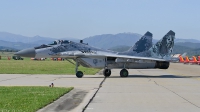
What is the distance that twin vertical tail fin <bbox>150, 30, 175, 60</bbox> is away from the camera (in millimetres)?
31156

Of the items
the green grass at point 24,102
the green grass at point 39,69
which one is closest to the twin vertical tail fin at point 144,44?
the green grass at point 39,69

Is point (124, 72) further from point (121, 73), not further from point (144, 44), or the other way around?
point (144, 44)

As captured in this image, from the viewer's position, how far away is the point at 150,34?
32.0m

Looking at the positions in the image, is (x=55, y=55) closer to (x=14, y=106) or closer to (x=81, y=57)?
(x=81, y=57)

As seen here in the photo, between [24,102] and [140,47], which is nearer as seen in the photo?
[24,102]

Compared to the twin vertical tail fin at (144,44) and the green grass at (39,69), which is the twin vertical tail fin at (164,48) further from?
the green grass at (39,69)

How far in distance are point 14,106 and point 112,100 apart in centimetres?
380

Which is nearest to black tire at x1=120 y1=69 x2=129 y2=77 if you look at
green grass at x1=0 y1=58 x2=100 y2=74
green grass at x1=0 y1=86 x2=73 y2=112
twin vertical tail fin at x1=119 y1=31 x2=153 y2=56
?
twin vertical tail fin at x1=119 y1=31 x2=153 y2=56


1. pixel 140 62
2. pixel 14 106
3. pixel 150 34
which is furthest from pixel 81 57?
pixel 14 106

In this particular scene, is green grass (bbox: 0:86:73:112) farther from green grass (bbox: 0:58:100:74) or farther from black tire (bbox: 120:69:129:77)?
green grass (bbox: 0:58:100:74)

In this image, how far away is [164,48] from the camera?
31.3m

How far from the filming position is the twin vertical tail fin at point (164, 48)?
31.2 meters

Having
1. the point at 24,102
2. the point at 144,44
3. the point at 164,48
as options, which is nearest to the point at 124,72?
the point at 144,44

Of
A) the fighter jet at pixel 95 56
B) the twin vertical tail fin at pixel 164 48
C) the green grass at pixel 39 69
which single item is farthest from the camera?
the green grass at pixel 39 69
